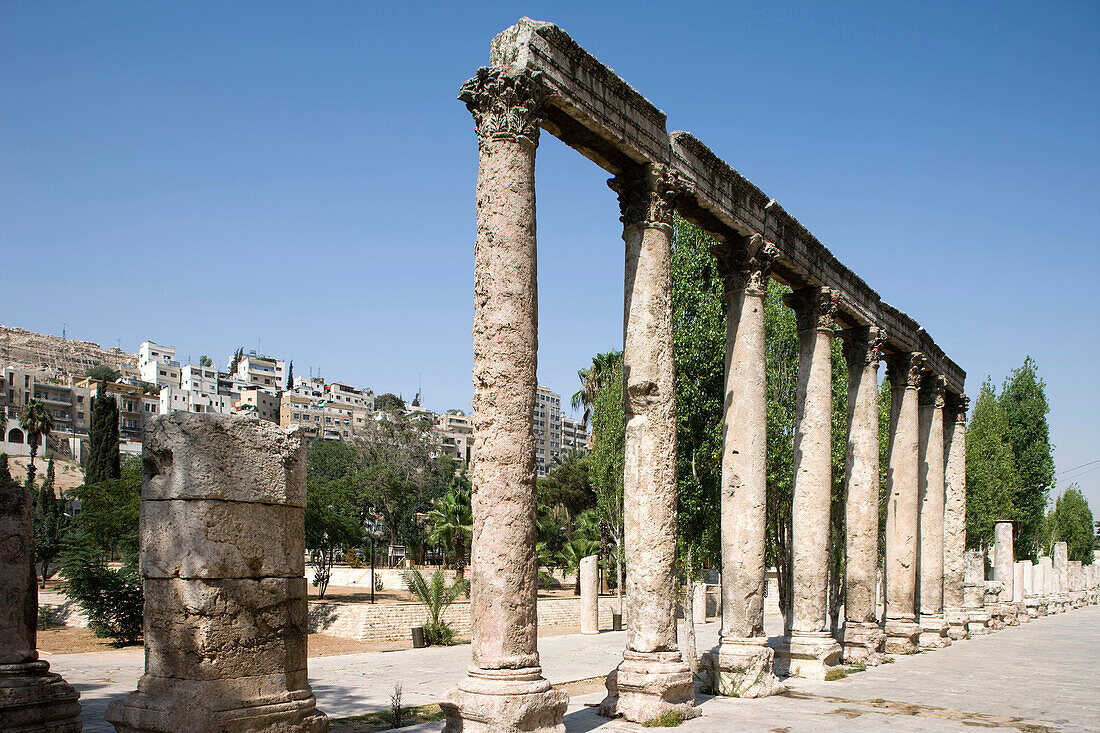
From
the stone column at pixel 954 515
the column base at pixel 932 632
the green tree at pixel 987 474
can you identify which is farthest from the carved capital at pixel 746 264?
the green tree at pixel 987 474

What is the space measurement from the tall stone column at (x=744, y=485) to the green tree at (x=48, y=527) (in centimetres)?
2967

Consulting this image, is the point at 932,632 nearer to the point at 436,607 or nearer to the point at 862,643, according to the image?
the point at 862,643

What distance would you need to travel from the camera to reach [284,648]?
6.86m

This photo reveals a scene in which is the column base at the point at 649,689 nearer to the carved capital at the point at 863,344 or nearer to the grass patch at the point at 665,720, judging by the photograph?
the grass patch at the point at 665,720

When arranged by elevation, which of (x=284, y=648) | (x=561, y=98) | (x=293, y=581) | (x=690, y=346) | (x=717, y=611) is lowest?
(x=717, y=611)

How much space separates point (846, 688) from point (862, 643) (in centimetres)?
358

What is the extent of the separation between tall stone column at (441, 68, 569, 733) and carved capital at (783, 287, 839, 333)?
25.9 feet

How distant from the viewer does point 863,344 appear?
17344 mm

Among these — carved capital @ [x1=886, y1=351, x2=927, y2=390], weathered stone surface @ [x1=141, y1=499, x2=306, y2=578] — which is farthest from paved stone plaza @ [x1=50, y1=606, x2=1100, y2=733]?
carved capital @ [x1=886, y1=351, x2=927, y2=390]

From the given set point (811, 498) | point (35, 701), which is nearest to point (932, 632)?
point (811, 498)

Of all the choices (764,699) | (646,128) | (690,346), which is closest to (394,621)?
(690,346)

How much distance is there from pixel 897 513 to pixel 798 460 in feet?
16.8

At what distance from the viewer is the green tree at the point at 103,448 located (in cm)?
5522

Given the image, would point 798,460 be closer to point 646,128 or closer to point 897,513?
point 897,513
